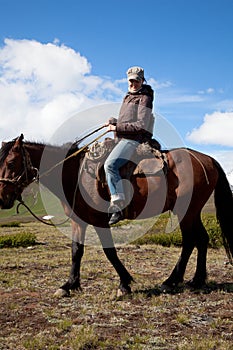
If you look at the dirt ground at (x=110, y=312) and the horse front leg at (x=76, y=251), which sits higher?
the horse front leg at (x=76, y=251)

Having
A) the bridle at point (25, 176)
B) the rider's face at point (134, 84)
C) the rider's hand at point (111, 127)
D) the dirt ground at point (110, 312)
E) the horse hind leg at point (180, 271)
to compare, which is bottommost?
the dirt ground at point (110, 312)

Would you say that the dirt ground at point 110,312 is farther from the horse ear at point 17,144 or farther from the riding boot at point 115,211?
the horse ear at point 17,144

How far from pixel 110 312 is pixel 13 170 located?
10.1 feet

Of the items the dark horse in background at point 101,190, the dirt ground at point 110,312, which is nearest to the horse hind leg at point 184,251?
the dark horse in background at point 101,190

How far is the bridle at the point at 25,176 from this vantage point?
696 centimetres

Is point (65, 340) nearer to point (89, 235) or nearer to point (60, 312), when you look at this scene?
point (60, 312)

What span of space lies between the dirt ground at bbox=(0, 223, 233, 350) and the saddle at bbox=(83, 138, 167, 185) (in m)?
2.30

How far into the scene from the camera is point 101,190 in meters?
7.29

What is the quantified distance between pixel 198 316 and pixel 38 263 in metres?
5.74

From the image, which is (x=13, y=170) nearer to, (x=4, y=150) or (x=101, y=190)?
(x=4, y=150)

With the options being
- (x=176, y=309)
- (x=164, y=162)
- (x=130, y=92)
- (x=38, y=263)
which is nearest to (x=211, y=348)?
(x=176, y=309)

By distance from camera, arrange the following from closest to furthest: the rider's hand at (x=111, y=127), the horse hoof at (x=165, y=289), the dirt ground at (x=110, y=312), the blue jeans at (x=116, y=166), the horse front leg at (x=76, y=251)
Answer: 1. the dirt ground at (x=110, y=312)
2. the blue jeans at (x=116, y=166)
3. the rider's hand at (x=111, y=127)
4. the horse hoof at (x=165, y=289)
5. the horse front leg at (x=76, y=251)

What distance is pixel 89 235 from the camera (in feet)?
57.9

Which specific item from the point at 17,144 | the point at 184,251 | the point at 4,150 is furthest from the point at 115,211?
the point at 4,150
